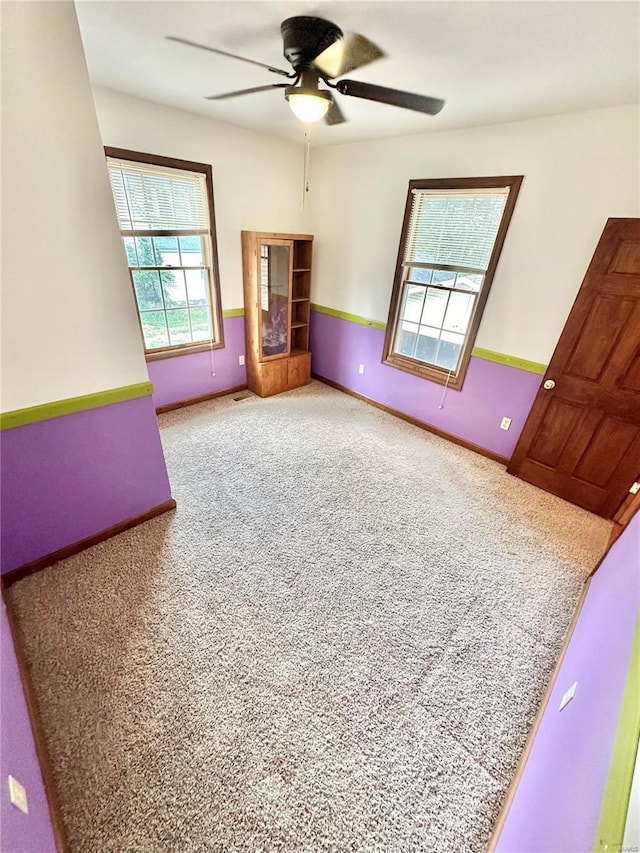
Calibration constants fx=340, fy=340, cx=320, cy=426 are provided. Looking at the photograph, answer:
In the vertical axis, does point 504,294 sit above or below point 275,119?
below

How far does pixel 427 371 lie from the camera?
3.38 meters

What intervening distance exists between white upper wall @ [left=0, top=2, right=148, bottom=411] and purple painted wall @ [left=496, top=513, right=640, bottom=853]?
221cm

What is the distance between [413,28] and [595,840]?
2.55 metres

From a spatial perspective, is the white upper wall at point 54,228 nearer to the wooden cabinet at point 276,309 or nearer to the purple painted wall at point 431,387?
the wooden cabinet at point 276,309

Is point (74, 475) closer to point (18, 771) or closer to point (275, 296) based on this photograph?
point (18, 771)

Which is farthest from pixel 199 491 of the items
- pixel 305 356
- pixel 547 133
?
pixel 547 133

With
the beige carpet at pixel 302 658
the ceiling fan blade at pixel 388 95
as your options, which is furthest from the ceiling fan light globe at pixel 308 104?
the beige carpet at pixel 302 658

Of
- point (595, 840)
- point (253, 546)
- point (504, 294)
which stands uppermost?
point (504, 294)

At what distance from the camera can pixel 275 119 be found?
2758 mm

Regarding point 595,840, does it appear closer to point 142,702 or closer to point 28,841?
point 28,841

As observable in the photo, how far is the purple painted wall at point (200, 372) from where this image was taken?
3.37m

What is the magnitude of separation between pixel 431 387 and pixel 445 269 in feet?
3.50

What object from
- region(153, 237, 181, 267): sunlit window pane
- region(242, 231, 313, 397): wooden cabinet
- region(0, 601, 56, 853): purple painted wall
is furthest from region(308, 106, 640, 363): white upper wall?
region(0, 601, 56, 853): purple painted wall

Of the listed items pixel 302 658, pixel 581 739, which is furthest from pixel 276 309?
pixel 581 739
